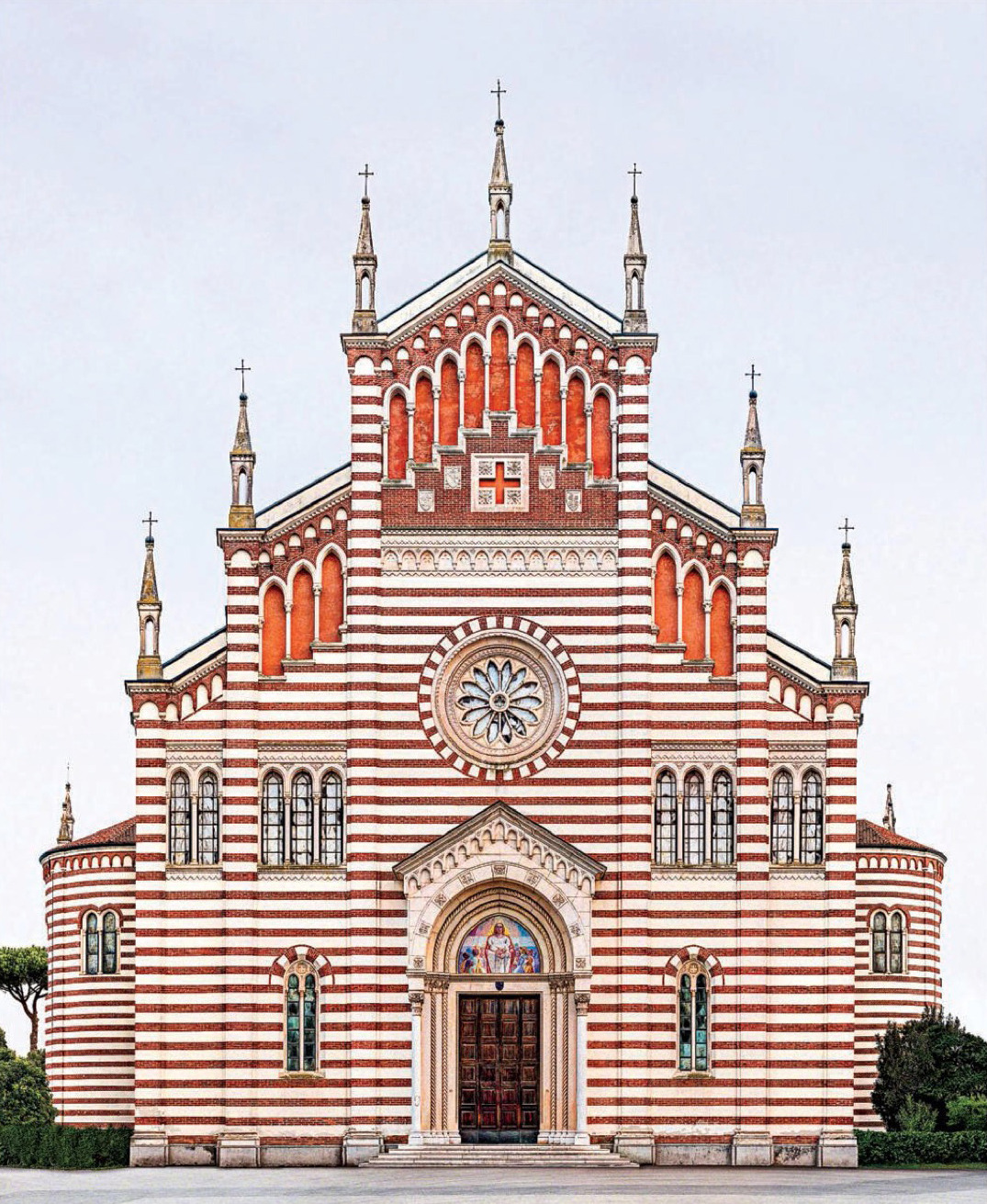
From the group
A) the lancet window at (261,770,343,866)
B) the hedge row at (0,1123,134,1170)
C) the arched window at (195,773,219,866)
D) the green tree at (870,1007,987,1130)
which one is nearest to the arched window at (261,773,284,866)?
the lancet window at (261,770,343,866)

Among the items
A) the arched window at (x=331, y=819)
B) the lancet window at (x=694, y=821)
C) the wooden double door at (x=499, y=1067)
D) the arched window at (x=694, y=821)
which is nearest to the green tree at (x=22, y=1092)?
the arched window at (x=331, y=819)

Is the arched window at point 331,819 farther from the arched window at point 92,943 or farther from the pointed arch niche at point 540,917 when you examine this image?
the arched window at point 92,943

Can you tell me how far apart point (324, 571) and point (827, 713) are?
445 inches

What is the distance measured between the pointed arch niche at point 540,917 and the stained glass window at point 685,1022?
2.04 metres

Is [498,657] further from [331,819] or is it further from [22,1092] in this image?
[22,1092]

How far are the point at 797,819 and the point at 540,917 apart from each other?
5.90 meters

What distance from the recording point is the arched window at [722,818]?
51.9m

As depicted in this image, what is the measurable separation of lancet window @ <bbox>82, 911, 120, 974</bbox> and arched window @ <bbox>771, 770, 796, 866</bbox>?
17.2m

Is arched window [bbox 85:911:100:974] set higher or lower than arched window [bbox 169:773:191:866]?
lower

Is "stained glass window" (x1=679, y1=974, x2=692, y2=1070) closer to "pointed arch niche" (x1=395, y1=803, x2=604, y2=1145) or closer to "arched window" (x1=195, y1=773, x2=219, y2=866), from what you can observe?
"pointed arch niche" (x1=395, y1=803, x2=604, y2=1145)

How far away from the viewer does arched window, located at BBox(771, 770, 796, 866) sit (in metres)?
51.9

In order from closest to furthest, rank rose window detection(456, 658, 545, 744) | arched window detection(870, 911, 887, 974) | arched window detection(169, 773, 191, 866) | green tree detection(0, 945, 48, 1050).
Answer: arched window detection(169, 773, 191, 866), rose window detection(456, 658, 545, 744), arched window detection(870, 911, 887, 974), green tree detection(0, 945, 48, 1050)

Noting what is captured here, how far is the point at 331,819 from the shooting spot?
52.0 metres

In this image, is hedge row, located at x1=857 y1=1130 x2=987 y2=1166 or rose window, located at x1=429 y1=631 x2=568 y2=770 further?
rose window, located at x1=429 y1=631 x2=568 y2=770
